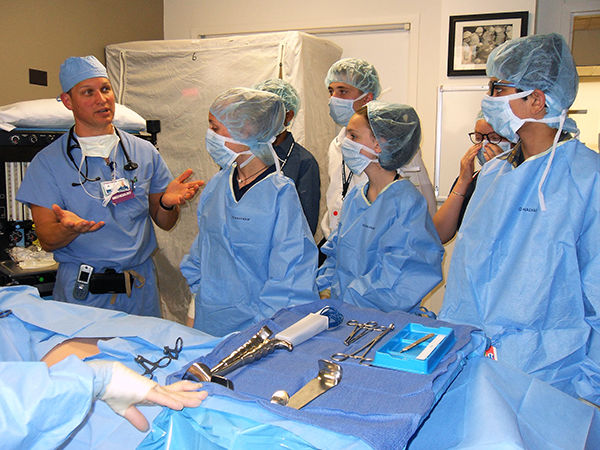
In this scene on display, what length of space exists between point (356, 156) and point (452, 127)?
1851mm

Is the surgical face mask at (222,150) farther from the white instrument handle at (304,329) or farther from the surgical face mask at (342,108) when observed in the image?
the surgical face mask at (342,108)

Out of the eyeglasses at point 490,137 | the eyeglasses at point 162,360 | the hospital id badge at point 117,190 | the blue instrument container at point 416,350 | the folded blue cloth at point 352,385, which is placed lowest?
the eyeglasses at point 162,360

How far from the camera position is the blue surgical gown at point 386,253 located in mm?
1882

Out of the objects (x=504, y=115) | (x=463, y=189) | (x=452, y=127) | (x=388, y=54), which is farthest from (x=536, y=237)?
(x=388, y=54)

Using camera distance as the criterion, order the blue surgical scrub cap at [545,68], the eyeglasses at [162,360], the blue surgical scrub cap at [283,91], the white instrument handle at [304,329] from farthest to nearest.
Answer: the blue surgical scrub cap at [283,91], the blue surgical scrub cap at [545,68], the eyeglasses at [162,360], the white instrument handle at [304,329]

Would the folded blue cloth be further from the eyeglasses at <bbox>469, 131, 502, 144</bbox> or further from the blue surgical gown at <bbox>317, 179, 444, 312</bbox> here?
the eyeglasses at <bbox>469, 131, 502, 144</bbox>

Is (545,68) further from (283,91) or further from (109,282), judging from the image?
(109,282)

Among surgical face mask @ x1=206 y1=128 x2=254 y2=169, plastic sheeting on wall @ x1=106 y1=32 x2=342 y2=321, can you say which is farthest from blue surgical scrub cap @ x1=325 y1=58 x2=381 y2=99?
surgical face mask @ x1=206 y1=128 x2=254 y2=169

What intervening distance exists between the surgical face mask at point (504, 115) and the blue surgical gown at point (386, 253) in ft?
1.34

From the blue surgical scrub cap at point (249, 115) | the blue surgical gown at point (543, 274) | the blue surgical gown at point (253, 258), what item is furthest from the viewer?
the blue surgical scrub cap at point (249, 115)

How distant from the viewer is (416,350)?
47.0 inches

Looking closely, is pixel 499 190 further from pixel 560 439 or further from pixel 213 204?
pixel 213 204

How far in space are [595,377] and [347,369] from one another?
31.1 inches

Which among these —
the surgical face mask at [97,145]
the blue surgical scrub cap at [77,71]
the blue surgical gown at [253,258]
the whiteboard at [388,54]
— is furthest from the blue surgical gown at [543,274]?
the whiteboard at [388,54]
